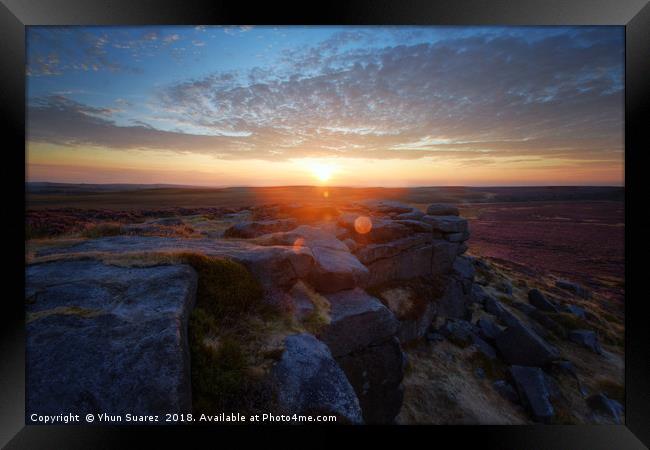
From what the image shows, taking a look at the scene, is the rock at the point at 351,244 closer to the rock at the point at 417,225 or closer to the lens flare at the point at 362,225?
the lens flare at the point at 362,225

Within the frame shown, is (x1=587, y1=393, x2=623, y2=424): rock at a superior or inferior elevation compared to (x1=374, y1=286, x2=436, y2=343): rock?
inferior

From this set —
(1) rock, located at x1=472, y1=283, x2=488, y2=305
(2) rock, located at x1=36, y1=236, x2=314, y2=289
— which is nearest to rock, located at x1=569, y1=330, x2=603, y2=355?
(1) rock, located at x1=472, y1=283, x2=488, y2=305

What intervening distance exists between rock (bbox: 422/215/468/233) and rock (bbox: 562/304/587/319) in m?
7.99

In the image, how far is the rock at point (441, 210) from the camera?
18938mm

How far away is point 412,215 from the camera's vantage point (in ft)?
57.7

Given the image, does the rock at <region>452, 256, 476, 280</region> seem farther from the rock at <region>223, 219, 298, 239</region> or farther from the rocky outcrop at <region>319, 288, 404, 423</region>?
the rock at <region>223, 219, 298, 239</region>

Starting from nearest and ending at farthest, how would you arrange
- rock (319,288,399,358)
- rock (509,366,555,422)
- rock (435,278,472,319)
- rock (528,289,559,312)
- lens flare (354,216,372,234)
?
rock (319,288,399,358) → rock (509,366,555,422) → lens flare (354,216,372,234) → rock (435,278,472,319) → rock (528,289,559,312)

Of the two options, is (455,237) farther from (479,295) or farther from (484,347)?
(484,347)

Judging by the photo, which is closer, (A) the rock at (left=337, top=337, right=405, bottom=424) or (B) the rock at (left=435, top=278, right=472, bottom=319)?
(A) the rock at (left=337, top=337, right=405, bottom=424)

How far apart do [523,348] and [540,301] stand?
7.67 m

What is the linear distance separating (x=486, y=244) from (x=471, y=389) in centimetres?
1516


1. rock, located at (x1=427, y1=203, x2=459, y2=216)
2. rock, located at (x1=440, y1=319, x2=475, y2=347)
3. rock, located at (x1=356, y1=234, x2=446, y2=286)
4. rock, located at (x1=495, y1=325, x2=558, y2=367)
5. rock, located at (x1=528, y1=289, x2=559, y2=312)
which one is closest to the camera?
rock, located at (x1=495, y1=325, x2=558, y2=367)

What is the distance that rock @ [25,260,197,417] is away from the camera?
4105 mm

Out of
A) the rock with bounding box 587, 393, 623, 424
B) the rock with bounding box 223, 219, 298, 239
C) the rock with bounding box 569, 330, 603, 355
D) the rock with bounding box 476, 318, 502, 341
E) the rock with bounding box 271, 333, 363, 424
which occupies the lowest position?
the rock with bounding box 587, 393, 623, 424
